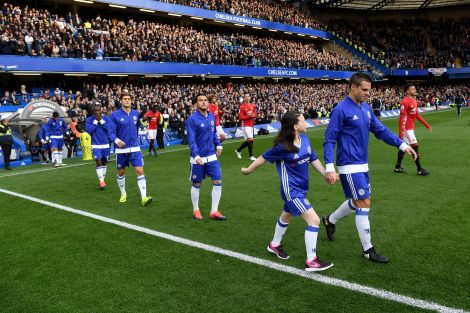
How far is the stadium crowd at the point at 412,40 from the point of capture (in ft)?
192

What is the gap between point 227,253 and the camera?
5.43m

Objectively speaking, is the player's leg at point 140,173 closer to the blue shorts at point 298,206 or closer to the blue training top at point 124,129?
the blue training top at point 124,129

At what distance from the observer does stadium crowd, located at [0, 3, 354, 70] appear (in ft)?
75.7

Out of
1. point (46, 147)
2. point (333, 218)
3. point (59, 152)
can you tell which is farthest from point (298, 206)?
point (46, 147)

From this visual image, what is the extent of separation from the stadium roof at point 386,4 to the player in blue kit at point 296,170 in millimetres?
57656

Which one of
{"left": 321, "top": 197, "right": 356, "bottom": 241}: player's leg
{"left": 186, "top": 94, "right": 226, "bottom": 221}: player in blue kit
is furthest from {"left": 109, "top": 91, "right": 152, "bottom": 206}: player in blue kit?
{"left": 321, "top": 197, "right": 356, "bottom": 241}: player's leg

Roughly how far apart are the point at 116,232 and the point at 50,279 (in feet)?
6.16

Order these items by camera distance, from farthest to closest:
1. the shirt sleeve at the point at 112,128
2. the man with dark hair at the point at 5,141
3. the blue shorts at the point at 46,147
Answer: the blue shorts at the point at 46,147
the man with dark hair at the point at 5,141
the shirt sleeve at the point at 112,128

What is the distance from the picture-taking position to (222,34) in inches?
1694

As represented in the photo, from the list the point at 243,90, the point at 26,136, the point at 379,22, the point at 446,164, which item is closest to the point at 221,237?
the point at 446,164

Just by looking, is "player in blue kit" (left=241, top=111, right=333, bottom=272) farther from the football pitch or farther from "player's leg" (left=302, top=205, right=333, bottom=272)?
the football pitch

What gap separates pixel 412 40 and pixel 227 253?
6635 cm

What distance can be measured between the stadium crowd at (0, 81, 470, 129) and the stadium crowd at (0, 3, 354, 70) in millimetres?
2259

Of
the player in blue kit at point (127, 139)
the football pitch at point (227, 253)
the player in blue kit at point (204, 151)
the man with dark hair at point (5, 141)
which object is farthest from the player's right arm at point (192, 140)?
the man with dark hair at point (5, 141)
